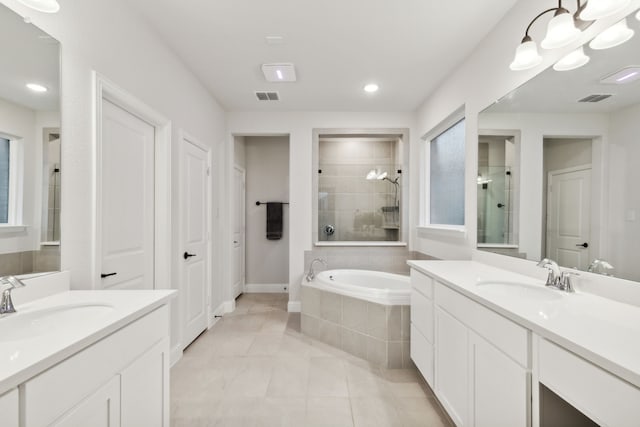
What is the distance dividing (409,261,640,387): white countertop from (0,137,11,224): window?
6.48 ft

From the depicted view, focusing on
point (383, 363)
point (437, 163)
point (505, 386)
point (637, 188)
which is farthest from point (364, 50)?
Result: point (383, 363)

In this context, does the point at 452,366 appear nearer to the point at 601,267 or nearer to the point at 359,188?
the point at 601,267

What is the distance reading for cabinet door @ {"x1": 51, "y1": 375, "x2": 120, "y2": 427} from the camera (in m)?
0.80

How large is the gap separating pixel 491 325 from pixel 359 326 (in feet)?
4.82

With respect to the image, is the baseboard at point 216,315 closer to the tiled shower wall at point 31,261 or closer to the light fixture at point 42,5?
the tiled shower wall at point 31,261

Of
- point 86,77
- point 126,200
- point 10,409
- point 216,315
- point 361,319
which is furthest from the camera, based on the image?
point 216,315

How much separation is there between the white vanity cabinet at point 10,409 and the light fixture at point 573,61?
7.57ft

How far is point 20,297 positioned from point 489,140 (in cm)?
272

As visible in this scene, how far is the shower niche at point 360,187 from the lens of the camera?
3.82m

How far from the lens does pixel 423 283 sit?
6.50ft

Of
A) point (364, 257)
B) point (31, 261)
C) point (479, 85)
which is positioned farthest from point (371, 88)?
point (31, 261)

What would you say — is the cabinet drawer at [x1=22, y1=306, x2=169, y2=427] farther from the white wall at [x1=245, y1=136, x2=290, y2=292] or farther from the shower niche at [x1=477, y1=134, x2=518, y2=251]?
the white wall at [x1=245, y1=136, x2=290, y2=292]

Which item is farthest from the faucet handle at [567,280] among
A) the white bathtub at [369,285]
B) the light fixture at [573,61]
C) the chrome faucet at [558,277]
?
the white bathtub at [369,285]

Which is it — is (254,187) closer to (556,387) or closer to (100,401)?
(100,401)
